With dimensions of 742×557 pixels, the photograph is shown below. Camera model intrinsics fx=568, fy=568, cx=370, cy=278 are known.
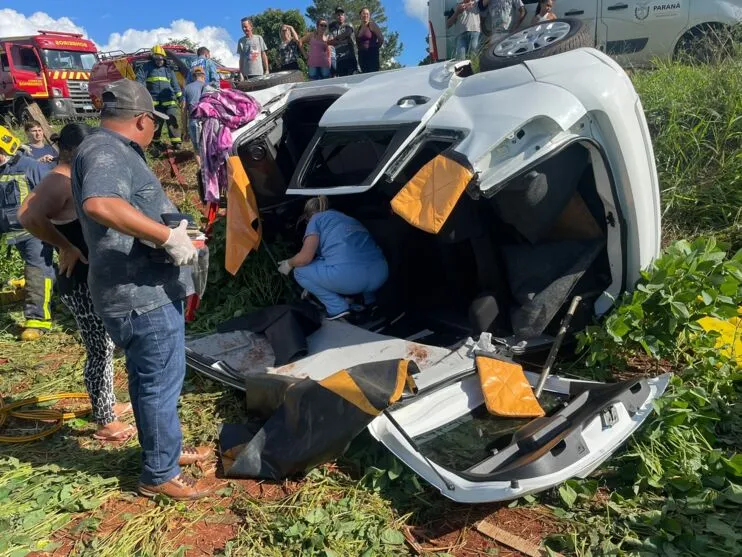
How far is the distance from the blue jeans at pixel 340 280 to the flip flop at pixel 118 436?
146 cm

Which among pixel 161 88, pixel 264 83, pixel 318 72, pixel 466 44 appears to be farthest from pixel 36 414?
pixel 161 88

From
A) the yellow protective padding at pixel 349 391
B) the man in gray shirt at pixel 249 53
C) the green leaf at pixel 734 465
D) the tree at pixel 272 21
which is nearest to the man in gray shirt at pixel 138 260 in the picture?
the yellow protective padding at pixel 349 391

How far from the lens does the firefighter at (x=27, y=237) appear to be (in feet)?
17.0

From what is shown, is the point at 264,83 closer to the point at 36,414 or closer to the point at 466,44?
the point at 36,414

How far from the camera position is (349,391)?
265cm

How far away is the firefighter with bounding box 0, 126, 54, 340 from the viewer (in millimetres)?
5168

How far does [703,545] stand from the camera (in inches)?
83.1

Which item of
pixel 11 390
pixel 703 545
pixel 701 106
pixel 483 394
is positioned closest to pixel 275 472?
pixel 483 394

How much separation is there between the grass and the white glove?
3.86 ft

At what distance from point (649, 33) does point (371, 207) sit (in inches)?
207

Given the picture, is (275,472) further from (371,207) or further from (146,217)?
(371,207)

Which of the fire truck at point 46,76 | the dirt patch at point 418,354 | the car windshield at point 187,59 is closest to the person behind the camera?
the dirt patch at point 418,354

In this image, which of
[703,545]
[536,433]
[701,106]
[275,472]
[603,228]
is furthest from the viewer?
[701,106]

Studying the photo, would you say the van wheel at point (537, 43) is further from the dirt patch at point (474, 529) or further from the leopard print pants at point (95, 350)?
the leopard print pants at point (95, 350)
